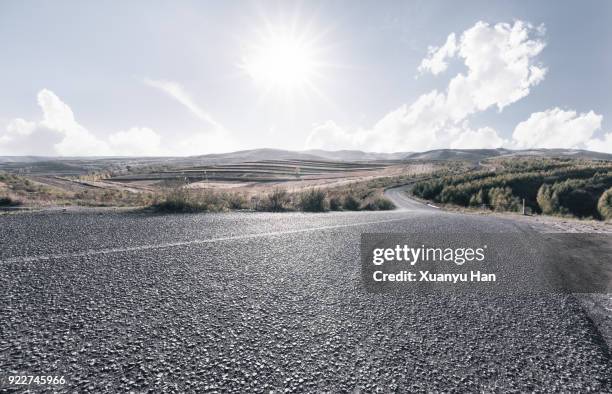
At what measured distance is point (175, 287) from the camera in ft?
10.0

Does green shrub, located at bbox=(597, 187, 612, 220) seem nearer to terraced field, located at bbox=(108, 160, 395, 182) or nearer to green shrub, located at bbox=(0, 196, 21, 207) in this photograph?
green shrub, located at bbox=(0, 196, 21, 207)

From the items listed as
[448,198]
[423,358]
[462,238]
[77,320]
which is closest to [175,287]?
[77,320]

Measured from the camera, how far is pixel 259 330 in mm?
2375

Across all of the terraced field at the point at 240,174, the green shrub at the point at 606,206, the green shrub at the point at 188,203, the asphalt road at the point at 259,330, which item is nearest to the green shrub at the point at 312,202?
the green shrub at the point at 188,203

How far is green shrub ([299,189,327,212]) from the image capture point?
1105cm

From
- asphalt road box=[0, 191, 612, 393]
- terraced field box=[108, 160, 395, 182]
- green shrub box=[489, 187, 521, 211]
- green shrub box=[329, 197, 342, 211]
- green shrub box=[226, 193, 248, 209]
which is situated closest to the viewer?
asphalt road box=[0, 191, 612, 393]

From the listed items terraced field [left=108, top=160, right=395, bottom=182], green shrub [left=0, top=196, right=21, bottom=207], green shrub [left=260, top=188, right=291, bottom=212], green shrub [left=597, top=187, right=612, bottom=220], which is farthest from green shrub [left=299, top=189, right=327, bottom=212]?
terraced field [left=108, top=160, right=395, bottom=182]

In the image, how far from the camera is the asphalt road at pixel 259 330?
1838 millimetres

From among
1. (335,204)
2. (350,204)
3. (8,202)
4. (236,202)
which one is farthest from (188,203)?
(350,204)

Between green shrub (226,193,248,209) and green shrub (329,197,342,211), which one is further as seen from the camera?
green shrub (329,197,342,211)

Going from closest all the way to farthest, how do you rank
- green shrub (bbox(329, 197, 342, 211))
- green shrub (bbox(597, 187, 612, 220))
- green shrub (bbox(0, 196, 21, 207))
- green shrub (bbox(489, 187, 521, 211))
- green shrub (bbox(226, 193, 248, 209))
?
green shrub (bbox(0, 196, 21, 207)) → green shrub (bbox(226, 193, 248, 209)) → green shrub (bbox(329, 197, 342, 211)) → green shrub (bbox(597, 187, 612, 220)) → green shrub (bbox(489, 187, 521, 211))

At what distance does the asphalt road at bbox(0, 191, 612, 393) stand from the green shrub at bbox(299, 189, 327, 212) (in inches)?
270

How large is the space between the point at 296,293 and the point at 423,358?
1471 mm

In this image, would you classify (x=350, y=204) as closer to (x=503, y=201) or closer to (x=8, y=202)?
(x=8, y=202)
